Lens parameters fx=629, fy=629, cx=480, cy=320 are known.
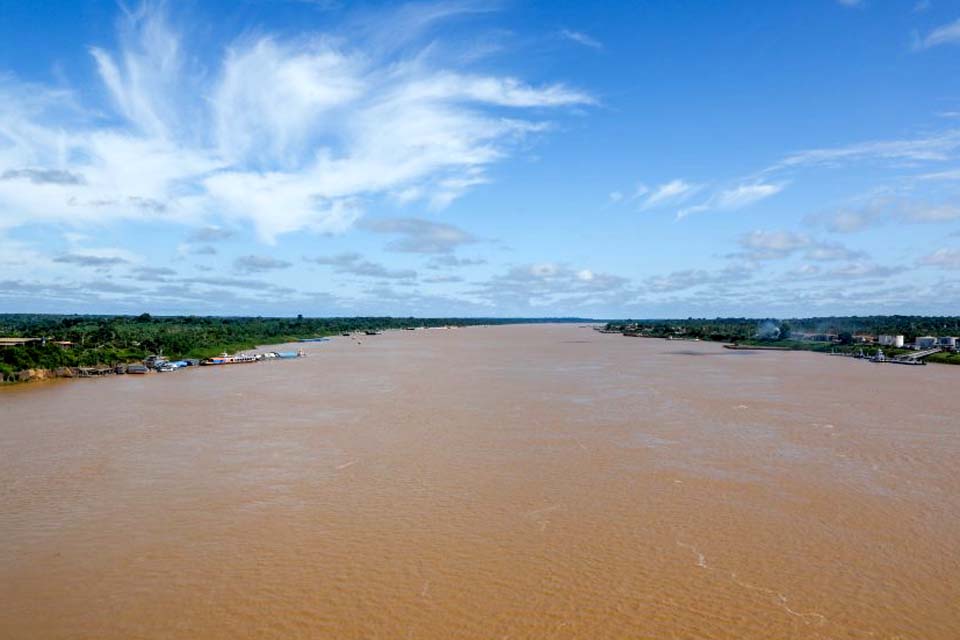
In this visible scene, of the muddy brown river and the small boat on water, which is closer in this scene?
the muddy brown river

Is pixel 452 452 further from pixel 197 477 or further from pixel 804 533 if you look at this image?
pixel 804 533

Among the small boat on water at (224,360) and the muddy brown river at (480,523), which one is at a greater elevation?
the small boat on water at (224,360)

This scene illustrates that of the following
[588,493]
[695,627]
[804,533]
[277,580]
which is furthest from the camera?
[588,493]

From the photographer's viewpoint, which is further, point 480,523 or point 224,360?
point 224,360

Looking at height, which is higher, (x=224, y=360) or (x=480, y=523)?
(x=224, y=360)

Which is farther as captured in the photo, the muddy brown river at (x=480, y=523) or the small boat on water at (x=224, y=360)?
the small boat on water at (x=224, y=360)

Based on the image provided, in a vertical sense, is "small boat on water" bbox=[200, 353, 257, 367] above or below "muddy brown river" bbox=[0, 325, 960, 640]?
above

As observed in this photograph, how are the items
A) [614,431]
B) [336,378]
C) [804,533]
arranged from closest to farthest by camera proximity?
1. [804,533]
2. [614,431]
3. [336,378]

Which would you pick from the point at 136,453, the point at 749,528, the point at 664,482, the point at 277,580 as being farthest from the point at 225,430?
the point at 749,528
